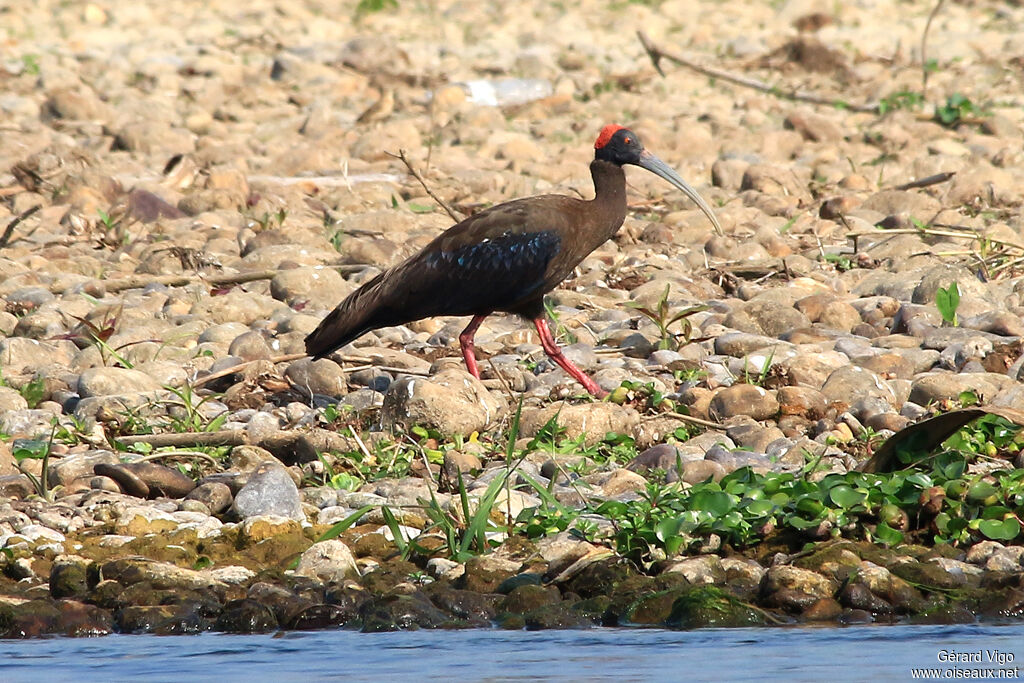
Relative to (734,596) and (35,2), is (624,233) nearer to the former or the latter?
(734,596)

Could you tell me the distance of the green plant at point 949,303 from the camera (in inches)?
371

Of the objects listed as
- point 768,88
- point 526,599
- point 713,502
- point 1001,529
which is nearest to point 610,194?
point 713,502

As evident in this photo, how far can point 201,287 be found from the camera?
11062mm

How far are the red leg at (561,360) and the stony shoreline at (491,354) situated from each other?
15 centimetres

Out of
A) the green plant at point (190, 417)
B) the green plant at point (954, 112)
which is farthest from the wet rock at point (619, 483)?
the green plant at point (954, 112)

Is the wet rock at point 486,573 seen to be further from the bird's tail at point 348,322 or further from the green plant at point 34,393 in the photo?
the green plant at point 34,393

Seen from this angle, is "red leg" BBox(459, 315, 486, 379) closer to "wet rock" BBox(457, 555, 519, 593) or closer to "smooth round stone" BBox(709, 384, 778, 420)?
"smooth round stone" BBox(709, 384, 778, 420)

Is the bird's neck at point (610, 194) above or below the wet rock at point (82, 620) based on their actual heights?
above

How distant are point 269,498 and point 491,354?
129 inches

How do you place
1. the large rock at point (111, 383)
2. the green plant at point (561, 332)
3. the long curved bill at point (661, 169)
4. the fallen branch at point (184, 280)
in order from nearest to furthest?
the large rock at point (111, 383)
the green plant at point (561, 332)
the long curved bill at point (661, 169)
the fallen branch at point (184, 280)

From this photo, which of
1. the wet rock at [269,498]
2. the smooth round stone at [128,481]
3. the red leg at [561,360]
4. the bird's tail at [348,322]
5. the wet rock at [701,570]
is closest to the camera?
the wet rock at [701,570]

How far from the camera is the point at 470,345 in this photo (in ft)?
30.4

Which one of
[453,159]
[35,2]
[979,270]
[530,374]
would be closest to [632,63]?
[453,159]

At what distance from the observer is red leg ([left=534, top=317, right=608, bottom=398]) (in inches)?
342
